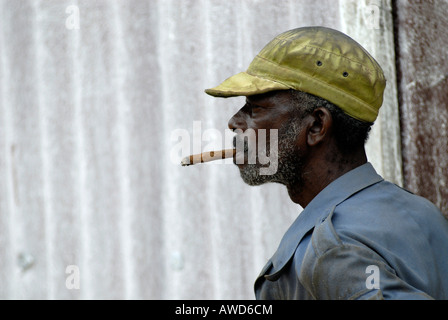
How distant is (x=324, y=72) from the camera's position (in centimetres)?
196

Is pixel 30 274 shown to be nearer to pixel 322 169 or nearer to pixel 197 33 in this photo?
pixel 197 33

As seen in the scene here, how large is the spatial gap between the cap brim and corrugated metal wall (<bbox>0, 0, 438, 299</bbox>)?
Result: 3.83 ft

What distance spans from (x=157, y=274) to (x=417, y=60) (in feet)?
4.70

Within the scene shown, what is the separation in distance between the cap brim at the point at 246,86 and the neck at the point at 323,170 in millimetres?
229

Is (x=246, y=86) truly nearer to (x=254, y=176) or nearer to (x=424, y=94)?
(x=254, y=176)

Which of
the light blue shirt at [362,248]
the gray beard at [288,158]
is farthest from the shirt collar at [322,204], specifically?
the gray beard at [288,158]

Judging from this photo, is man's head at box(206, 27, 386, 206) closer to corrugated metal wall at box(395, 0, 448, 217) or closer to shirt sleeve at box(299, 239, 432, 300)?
shirt sleeve at box(299, 239, 432, 300)

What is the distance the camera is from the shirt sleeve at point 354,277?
5.27 feet

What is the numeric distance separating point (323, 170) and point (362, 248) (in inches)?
15.7
